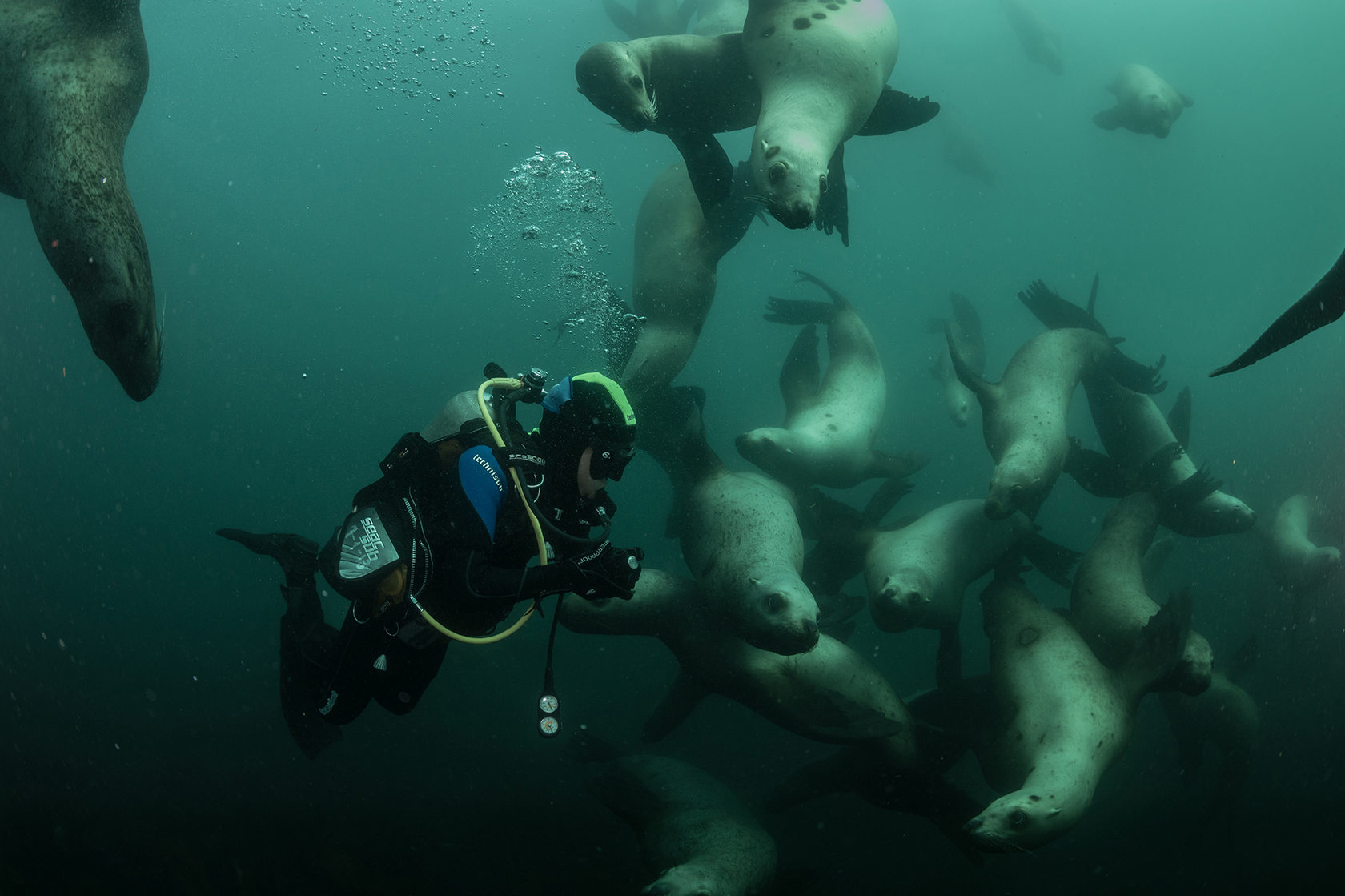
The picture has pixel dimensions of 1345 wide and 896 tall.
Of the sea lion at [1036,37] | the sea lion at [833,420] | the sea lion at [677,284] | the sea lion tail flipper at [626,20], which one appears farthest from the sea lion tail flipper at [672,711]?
the sea lion at [1036,37]

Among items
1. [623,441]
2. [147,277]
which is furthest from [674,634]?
[147,277]

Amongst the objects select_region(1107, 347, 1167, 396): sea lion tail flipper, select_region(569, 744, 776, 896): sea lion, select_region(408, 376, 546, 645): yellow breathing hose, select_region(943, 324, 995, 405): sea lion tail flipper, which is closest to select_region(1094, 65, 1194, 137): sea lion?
select_region(1107, 347, 1167, 396): sea lion tail flipper

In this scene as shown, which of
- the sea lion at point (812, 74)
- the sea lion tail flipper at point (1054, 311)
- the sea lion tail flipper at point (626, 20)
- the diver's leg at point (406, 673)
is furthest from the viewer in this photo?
the sea lion tail flipper at point (626, 20)

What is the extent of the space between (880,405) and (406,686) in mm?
5777

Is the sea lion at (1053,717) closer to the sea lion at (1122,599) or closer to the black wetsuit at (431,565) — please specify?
the sea lion at (1122,599)

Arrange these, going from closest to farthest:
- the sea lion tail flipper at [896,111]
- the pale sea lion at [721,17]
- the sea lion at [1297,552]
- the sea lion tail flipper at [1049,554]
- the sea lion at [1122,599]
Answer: the sea lion at [1122,599] < the sea lion tail flipper at [1049,554] < the sea lion tail flipper at [896,111] < the sea lion at [1297,552] < the pale sea lion at [721,17]

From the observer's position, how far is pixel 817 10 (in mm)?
4734

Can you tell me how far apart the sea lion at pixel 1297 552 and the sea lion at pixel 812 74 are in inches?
264

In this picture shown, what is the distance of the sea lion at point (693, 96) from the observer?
185 inches

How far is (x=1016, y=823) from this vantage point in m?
3.56

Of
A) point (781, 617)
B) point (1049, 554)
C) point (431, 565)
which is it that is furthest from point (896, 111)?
point (431, 565)

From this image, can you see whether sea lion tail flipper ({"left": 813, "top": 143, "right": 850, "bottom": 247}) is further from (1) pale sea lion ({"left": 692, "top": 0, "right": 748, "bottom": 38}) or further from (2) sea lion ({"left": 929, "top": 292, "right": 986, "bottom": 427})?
(2) sea lion ({"left": 929, "top": 292, "right": 986, "bottom": 427})

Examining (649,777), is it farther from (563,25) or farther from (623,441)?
(563,25)

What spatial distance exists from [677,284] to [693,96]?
151 centimetres
